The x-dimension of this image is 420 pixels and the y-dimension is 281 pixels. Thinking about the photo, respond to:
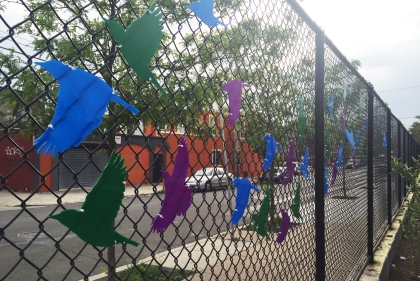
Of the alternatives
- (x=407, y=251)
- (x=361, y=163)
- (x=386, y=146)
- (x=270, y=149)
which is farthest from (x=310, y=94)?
(x=407, y=251)

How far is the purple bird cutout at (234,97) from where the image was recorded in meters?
1.94

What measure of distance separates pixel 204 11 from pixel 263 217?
1301mm

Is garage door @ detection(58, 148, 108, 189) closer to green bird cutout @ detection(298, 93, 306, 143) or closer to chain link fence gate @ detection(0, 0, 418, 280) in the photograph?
chain link fence gate @ detection(0, 0, 418, 280)

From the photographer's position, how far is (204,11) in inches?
64.5

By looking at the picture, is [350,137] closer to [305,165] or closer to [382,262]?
[305,165]

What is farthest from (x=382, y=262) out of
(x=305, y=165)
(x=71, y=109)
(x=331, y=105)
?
(x=71, y=109)

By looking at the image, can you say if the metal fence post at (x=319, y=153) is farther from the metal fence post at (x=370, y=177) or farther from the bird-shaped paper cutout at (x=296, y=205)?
the metal fence post at (x=370, y=177)

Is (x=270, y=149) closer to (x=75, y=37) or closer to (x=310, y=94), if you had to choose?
(x=310, y=94)

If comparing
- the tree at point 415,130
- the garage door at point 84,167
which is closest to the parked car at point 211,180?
the garage door at point 84,167

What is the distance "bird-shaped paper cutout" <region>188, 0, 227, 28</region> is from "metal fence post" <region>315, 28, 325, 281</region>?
146 centimetres

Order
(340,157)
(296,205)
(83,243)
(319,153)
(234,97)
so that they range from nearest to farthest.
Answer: (234,97)
(296,205)
(319,153)
(340,157)
(83,243)

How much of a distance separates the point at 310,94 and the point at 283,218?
1140 millimetres

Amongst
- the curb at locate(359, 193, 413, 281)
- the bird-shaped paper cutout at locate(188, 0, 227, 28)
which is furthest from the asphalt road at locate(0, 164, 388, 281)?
the bird-shaped paper cutout at locate(188, 0, 227, 28)

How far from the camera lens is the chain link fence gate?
1326 mm
